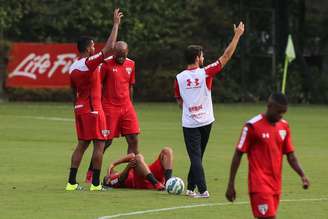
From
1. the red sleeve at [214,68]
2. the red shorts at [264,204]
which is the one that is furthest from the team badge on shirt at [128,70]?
the red shorts at [264,204]

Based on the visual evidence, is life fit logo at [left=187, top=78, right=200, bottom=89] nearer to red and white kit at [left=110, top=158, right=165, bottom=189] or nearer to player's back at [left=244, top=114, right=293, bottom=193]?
red and white kit at [left=110, top=158, right=165, bottom=189]

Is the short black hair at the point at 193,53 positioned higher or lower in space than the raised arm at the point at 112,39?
lower

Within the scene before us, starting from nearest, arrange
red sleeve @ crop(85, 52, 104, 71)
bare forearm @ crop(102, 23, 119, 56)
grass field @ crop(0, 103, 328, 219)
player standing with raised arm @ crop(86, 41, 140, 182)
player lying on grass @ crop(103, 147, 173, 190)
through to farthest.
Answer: grass field @ crop(0, 103, 328, 219), bare forearm @ crop(102, 23, 119, 56), red sleeve @ crop(85, 52, 104, 71), player lying on grass @ crop(103, 147, 173, 190), player standing with raised arm @ crop(86, 41, 140, 182)

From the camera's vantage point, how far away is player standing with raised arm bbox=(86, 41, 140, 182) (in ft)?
50.8

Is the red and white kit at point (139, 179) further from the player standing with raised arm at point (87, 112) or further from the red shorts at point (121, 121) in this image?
the red shorts at point (121, 121)

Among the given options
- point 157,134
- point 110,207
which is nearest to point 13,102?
point 157,134

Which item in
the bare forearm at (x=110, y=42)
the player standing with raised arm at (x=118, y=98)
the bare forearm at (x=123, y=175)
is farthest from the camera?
the player standing with raised arm at (x=118, y=98)

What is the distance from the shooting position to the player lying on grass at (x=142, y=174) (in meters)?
14.6

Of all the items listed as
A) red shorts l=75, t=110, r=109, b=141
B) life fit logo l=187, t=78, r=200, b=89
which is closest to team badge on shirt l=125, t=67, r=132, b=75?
→ red shorts l=75, t=110, r=109, b=141

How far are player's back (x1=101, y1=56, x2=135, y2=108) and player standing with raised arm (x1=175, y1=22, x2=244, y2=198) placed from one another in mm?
1790

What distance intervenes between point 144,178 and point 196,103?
5.30 feet

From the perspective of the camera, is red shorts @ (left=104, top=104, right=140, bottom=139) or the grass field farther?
red shorts @ (left=104, top=104, right=140, bottom=139)

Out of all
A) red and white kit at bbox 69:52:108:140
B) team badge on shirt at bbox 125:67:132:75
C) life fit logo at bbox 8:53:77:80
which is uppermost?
team badge on shirt at bbox 125:67:132:75

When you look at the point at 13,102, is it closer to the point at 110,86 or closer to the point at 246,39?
the point at 246,39
